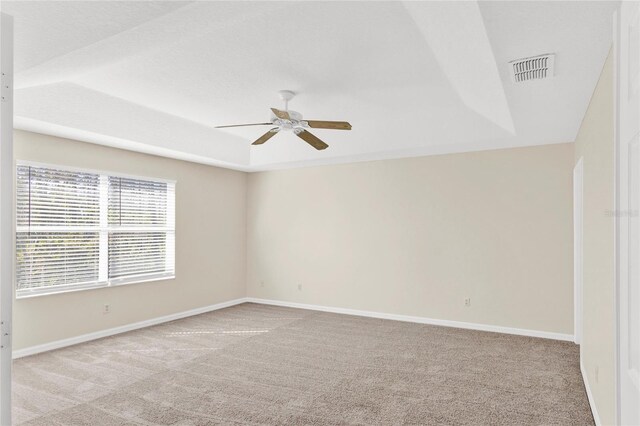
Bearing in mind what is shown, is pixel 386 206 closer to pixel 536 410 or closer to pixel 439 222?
pixel 439 222

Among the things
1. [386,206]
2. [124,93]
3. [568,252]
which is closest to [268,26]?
[124,93]

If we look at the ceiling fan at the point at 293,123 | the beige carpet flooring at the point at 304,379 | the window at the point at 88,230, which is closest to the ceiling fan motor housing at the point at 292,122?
the ceiling fan at the point at 293,123

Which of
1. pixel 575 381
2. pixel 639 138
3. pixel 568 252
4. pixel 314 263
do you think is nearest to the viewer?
pixel 639 138

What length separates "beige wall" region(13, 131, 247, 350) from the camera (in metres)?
4.23

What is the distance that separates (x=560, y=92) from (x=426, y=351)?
288cm

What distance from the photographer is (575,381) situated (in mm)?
3451

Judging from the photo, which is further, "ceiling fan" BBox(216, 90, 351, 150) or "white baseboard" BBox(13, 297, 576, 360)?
"white baseboard" BBox(13, 297, 576, 360)

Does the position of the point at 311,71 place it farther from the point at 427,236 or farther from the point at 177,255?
the point at 177,255

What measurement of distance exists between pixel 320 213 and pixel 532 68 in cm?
430

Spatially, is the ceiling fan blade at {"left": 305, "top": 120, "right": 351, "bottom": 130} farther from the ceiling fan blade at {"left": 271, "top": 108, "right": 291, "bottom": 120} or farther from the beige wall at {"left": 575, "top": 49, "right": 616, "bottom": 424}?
the beige wall at {"left": 575, "top": 49, "right": 616, "bottom": 424}

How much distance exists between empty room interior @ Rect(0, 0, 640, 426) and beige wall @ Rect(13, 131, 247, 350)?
33mm

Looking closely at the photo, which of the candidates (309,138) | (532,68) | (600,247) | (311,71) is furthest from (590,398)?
(311,71)

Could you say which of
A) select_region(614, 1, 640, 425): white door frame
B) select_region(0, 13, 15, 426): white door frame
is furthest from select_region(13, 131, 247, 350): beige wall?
select_region(614, 1, 640, 425): white door frame

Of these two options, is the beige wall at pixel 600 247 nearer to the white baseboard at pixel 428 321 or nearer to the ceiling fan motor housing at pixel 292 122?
the white baseboard at pixel 428 321
